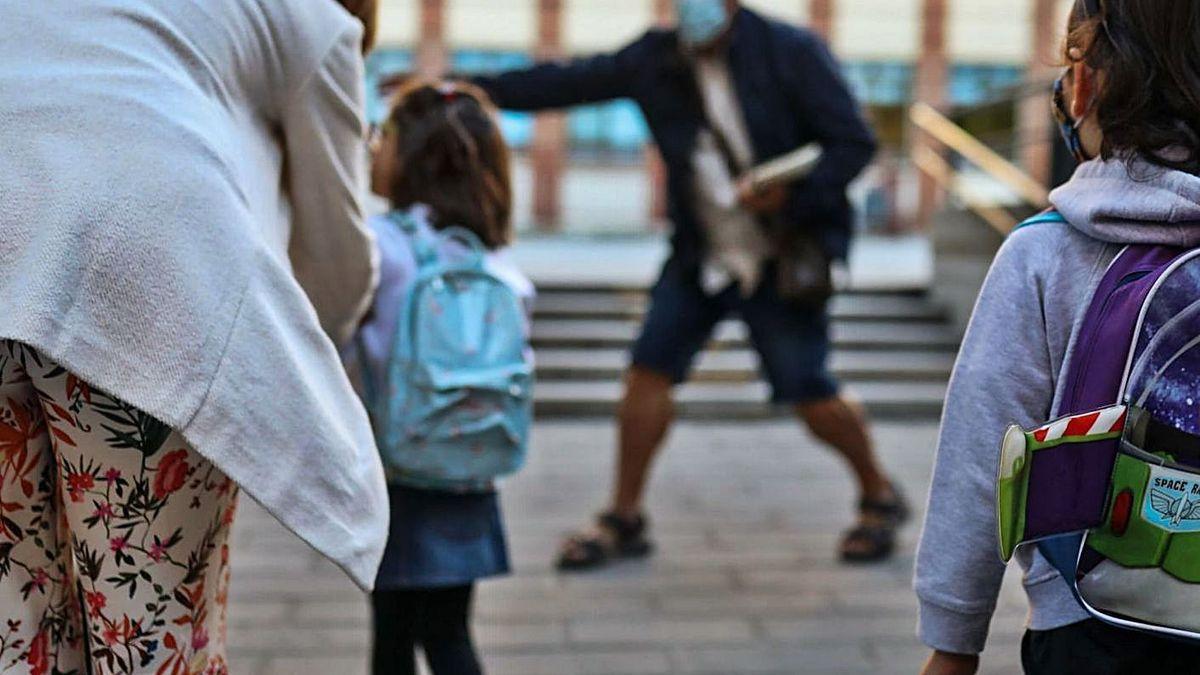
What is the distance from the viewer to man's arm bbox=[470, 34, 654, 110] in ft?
13.9

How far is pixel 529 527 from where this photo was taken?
16.4 feet

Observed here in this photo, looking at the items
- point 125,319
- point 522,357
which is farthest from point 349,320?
point 125,319

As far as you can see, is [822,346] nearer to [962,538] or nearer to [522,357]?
[522,357]

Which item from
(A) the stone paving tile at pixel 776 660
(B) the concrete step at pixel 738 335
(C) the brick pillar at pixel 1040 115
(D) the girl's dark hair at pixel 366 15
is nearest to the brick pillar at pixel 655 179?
(C) the brick pillar at pixel 1040 115

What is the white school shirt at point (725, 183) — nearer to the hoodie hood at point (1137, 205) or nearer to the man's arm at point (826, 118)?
the man's arm at point (826, 118)

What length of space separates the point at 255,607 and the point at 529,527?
1245 mm

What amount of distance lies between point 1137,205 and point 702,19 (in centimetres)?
278

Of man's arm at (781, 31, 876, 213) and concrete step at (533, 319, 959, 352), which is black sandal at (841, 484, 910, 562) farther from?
concrete step at (533, 319, 959, 352)

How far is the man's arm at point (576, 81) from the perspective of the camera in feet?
13.9

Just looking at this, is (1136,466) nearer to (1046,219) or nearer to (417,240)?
(1046,219)

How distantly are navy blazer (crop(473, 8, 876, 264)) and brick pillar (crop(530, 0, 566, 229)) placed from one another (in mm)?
18204

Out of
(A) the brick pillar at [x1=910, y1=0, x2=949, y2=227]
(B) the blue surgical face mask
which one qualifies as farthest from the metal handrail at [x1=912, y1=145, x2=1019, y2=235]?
(A) the brick pillar at [x1=910, y1=0, x2=949, y2=227]

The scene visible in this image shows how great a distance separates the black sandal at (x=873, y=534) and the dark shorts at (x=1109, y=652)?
298cm

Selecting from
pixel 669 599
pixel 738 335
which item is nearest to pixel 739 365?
pixel 738 335
